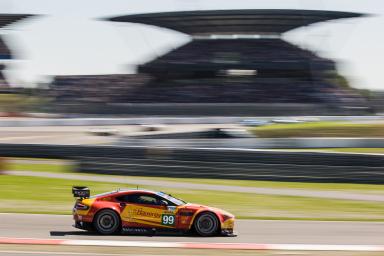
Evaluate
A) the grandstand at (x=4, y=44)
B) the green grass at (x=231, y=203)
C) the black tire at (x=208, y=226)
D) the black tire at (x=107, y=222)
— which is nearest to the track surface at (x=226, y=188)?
the green grass at (x=231, y=203)

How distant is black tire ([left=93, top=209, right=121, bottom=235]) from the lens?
36.6ft

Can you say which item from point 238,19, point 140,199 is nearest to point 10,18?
point 238,19

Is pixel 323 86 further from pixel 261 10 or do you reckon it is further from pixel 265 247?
pixel 265 247

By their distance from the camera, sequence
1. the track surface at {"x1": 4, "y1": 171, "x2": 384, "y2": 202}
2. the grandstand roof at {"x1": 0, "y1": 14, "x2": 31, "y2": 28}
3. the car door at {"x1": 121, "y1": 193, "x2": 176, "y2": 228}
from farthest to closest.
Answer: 1. the grandstand roof at {"x1": 0, "y1": 14, "x2": 31, "y2": 28}
2. the track surface at {"x1": 4, "y1": 171, "x2": 384, "y2": 202}
3. the car door at {"x1": 121, "y1": 193, "x2": 176, "y2": 228}

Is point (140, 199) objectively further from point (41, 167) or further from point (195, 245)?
point (41, 167)

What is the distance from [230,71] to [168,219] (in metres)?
60.3

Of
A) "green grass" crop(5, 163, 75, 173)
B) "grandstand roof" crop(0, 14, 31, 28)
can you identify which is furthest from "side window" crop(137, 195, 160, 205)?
"grandstand roof" crop(0, 14, 31, 28)

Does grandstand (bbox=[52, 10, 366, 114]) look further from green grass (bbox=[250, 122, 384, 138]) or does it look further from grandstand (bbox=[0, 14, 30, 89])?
green grass (bbox=[250, 122, 384, 138])

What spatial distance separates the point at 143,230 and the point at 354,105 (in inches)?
2339

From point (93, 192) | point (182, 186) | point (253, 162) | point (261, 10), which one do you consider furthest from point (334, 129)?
point (261, 10)

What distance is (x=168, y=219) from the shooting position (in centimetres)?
1139

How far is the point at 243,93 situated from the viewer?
68.1 meters

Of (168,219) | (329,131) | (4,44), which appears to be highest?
(4,44)

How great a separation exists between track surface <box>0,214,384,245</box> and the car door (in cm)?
22
